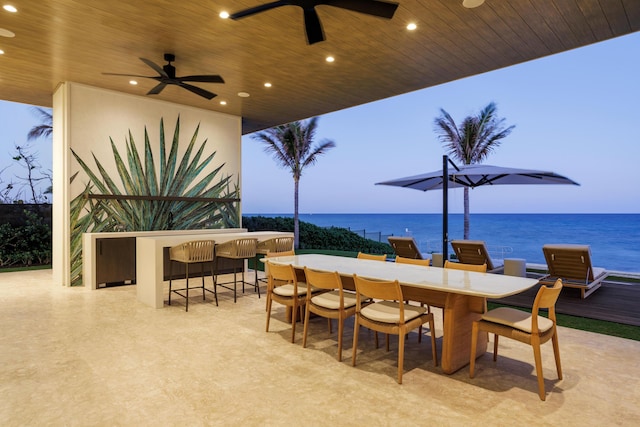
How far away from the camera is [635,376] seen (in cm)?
299

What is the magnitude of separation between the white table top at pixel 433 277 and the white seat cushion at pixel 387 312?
278mm

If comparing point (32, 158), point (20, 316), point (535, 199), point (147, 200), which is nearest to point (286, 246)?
point (147, 200)

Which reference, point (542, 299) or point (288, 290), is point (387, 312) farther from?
point (288, 290)

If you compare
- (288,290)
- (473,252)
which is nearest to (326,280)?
(288,290)

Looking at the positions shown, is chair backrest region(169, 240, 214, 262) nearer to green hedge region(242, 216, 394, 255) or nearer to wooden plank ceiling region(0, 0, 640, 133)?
wooden plank ceiling region(0, 0, 640, 133)

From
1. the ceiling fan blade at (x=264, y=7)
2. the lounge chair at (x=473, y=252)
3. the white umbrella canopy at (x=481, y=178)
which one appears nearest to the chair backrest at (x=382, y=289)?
the ceiling fan blade at (x=264, y=7)

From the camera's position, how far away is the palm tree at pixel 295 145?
1355 cm

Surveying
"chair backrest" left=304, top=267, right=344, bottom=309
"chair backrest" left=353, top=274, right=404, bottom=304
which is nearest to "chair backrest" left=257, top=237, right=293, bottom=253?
"chair backrest" left=304, top=267, right=344, bottom=309

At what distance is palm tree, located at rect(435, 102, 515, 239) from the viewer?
12.0 meters

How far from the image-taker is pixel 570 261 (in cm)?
566

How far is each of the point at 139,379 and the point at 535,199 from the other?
39232 mm

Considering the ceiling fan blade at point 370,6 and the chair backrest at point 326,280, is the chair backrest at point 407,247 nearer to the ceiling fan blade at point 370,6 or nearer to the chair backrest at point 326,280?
the chair backrest at point 326,280

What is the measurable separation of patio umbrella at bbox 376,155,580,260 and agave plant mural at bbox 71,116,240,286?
401cm

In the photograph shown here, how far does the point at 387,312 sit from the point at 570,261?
13.8 feet
